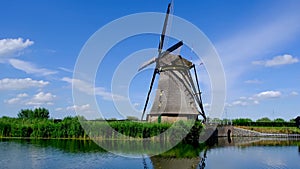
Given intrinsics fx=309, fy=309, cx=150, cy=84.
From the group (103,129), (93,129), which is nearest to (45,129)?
(93,129)

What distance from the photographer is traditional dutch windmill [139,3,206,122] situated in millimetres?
25781

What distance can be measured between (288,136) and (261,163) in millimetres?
25070

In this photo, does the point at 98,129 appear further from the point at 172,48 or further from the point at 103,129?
the point at 172,48

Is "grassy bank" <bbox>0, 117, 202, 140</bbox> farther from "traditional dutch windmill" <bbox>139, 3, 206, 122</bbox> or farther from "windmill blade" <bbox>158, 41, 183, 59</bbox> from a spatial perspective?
"windmill blade" <bbox>158, 41, 183, 59</bbox>

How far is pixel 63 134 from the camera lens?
26797mm

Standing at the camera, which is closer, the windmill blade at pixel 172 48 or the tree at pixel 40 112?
the windmill blade at pixel 172 48

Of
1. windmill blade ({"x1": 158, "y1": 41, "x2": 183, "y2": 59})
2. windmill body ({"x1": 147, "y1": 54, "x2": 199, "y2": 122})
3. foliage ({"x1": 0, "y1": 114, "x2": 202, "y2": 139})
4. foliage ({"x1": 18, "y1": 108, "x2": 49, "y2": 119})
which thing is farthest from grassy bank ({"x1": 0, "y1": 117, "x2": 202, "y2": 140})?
foliage ({"x1": 18, "y1": 108, "x2": 49, "y2": 119})

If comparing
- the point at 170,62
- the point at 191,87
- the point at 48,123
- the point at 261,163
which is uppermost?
the point at 170,62

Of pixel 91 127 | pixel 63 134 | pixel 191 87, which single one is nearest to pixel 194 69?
pixel 191 87

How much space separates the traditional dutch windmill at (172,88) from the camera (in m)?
25.8

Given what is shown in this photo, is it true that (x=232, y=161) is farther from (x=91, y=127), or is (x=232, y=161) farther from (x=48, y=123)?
(x=48, y=123)

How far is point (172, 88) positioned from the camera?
25.9 m

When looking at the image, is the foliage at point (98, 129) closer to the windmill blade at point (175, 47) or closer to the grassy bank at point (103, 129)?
the grassy bank at point (103, 129)

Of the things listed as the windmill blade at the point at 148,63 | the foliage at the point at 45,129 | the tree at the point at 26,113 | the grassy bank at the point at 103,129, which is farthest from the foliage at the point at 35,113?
the windmill blade at the point at 148,63
